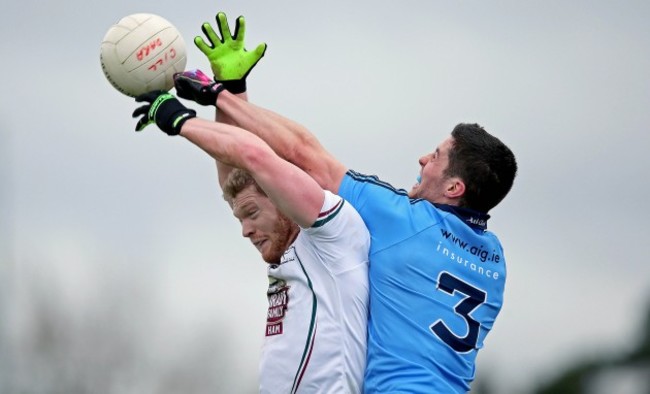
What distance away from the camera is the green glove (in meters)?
12.9

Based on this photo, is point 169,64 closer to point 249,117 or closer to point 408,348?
point 249,117

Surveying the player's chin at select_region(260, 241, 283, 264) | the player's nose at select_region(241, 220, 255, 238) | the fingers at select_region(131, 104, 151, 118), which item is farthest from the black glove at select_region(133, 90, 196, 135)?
the player's chin at select_region(260, 241, 283, 264)

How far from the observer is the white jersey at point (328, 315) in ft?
40.1

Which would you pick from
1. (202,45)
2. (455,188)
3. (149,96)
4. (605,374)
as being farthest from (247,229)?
(605,374)

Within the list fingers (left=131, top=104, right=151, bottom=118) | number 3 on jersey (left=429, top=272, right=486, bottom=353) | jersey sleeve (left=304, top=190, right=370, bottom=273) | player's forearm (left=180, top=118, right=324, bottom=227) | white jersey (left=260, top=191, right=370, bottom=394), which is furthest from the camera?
fingers (left=131, top=104, right=151, bottom=118)

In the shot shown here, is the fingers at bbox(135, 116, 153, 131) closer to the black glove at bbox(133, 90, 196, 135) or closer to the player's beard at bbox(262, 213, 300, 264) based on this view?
the black glove at bbox(133, 90, 196, 135)

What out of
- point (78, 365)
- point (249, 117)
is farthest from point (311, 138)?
point (78, 365)

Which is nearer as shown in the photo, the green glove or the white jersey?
the white jersey

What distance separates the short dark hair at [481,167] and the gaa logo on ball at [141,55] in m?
2.01

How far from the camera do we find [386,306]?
12289 mm

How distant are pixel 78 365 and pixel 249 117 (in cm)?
1683

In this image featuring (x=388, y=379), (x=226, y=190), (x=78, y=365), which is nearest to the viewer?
(x=388, y=379)

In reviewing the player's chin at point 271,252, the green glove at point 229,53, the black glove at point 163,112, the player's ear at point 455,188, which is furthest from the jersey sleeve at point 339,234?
the green glove at point 229,53

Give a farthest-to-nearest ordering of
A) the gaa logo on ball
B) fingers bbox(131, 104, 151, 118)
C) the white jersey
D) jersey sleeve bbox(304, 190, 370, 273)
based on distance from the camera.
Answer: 1. the gaa logo on ball
2. fingers bbox(131, 104, 151, 118)
3. the white jersey
4. jersey sleeve bbox(304, 190, 370, 273)
